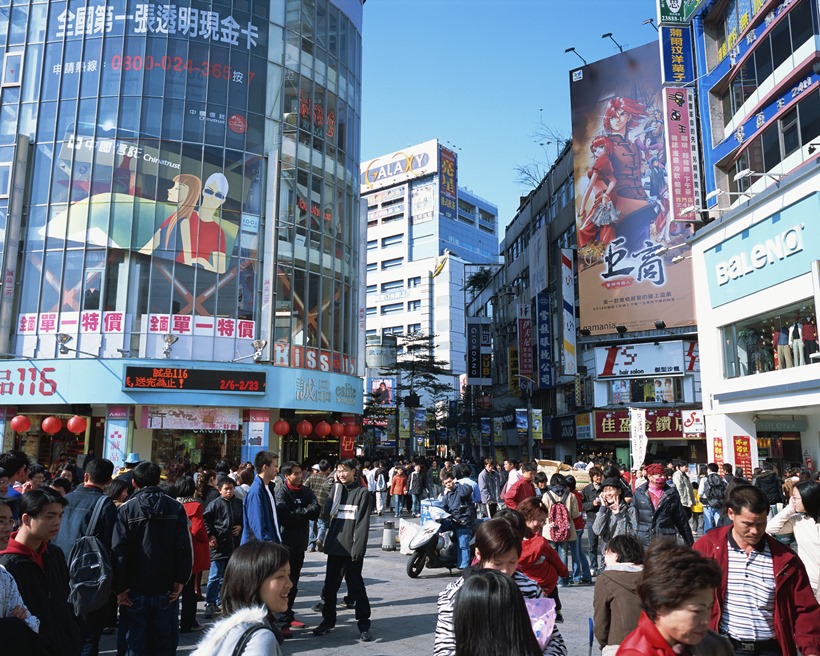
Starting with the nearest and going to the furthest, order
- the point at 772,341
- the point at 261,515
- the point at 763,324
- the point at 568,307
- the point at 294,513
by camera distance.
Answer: the point at 261,515, the point at 294,513, the point at 772,341, the point at 763,324, the point at 568,307

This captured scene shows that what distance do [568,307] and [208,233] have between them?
63.6ft

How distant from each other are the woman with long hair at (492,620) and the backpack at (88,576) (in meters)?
3.56

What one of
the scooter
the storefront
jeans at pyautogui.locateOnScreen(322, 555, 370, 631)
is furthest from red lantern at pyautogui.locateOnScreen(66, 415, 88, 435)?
the storefront

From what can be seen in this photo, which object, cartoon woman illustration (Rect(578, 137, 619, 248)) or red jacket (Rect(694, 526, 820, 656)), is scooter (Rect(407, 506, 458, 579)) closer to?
red jacket (Rect(694, 526, 820, 656))

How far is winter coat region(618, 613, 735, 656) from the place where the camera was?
264cm

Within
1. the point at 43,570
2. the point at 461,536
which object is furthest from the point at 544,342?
the point at 43,570

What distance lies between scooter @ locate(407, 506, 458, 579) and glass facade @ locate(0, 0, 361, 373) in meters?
15.2

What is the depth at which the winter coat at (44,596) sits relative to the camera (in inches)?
147

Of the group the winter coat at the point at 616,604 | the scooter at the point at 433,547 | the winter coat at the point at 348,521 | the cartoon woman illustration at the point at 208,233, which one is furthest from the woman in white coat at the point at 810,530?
the cartoon woman illustration at the point at 208,233

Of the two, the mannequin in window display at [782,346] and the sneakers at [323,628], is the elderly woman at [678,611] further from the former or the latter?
the mannequin in window display at [782,346]

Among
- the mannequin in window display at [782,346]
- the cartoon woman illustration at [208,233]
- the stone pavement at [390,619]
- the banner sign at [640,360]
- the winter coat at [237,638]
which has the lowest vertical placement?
the stone pavement at [390,619]

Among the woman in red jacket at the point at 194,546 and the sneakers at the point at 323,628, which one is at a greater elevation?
the woman in red jacket at the point at 194,546

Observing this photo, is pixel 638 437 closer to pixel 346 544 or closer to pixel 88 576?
pixel 346 544

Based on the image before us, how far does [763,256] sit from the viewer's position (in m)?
20.2
